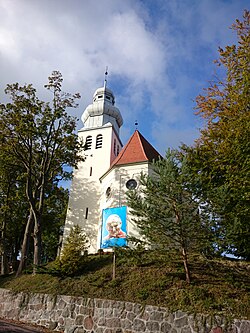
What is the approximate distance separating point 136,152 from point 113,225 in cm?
681

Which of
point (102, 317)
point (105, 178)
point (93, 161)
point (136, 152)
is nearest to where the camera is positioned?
point (102, 317)

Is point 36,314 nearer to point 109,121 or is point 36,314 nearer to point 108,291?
point 108,291

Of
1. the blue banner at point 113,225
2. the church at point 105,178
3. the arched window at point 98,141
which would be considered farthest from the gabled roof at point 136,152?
the blue banner at point 113,225

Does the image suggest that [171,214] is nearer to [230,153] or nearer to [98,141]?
[230,153]

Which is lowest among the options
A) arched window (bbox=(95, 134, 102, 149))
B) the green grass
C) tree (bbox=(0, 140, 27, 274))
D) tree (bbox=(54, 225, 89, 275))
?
the green grass

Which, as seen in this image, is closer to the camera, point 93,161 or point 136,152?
point 136,152

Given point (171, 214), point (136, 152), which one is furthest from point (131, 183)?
point (171, 214)

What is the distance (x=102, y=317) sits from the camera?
35.2ft

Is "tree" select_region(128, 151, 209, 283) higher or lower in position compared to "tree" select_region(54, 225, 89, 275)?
higher

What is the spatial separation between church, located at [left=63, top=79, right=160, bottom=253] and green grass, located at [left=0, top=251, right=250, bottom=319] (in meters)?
4.54

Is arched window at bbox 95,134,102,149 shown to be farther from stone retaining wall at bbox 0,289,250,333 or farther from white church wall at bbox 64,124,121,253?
stone retaining wall at bbox 0,289,250,333

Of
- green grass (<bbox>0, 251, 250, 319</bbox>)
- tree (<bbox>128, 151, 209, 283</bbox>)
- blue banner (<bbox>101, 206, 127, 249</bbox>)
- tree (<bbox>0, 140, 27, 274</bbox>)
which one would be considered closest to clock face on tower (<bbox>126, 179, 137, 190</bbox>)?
blue banner (<bbox>101, 206, 127, 249</bbox>)

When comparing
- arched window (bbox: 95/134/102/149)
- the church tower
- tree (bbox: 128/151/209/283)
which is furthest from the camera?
arched window (bbox: 95/134/102/149)

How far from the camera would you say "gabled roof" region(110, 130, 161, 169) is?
77.0 feet
